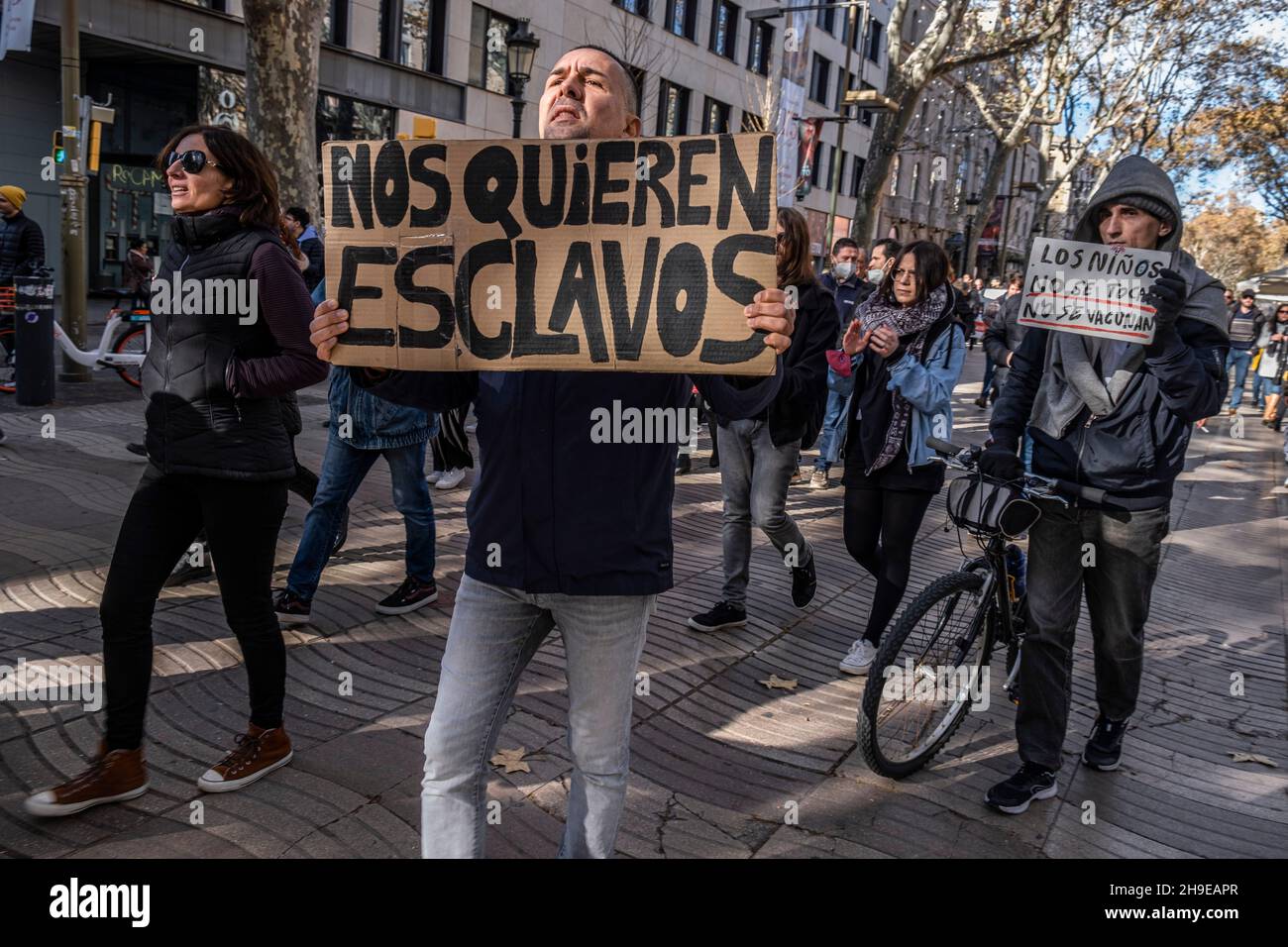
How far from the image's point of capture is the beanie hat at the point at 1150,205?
3.45 metres

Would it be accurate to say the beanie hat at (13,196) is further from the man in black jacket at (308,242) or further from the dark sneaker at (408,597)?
the dark sneaker at (408,597)

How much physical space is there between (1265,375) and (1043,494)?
19309 mm

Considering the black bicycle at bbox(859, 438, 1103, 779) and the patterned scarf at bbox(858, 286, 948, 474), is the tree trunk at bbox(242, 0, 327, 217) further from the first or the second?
the black bicycle at bbox(859, 438, 1103, 779)

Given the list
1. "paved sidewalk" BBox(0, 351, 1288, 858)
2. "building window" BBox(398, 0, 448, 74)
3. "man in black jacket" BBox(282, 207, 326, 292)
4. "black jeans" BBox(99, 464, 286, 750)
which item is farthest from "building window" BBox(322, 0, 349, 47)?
"black jeans" BBox(99, 464, 286, 750)

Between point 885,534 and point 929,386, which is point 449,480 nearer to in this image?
point 885,534

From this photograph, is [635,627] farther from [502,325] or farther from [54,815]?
[54,815]

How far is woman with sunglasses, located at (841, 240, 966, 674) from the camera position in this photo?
4.79 m

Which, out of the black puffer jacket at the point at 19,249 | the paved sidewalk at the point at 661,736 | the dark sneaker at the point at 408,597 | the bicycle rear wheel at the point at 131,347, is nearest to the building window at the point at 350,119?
the bicycle rear wheel at the point at 131,347

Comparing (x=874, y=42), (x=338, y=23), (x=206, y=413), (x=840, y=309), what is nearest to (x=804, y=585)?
(x=206, y=413)

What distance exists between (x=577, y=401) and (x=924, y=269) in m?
3.15

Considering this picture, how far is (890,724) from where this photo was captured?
389 centimetres

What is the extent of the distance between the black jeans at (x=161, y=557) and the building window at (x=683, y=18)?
32500 mm

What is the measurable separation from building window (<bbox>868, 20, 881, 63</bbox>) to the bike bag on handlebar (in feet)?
157

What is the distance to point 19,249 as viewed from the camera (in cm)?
1001
